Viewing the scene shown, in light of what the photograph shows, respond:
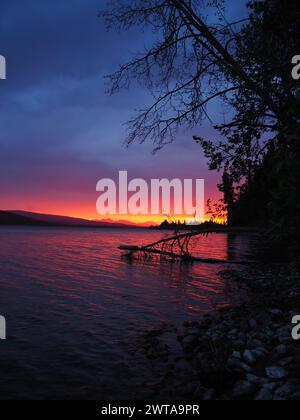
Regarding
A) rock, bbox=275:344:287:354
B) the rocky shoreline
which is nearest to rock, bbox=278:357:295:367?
the rocky shoreline

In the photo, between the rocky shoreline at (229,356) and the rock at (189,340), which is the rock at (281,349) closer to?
the rocky shoreline at (229,356)

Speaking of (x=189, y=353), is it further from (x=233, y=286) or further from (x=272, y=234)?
(x=233, y=286)

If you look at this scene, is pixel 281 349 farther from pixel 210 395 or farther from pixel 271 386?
pixel 210 395

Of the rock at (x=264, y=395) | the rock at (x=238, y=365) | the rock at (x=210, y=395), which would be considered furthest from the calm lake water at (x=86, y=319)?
the rock at (x=264, y=395)

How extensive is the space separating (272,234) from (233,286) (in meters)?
11.2

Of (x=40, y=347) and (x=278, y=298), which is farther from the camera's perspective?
(x=278, y=298)

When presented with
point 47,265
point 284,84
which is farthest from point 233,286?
point 47,265

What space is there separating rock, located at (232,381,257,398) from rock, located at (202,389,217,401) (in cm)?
33

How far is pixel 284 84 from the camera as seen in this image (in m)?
11.7

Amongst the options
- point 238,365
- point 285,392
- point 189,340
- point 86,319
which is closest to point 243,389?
point 285,392

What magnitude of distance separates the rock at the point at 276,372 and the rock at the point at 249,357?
0.72m

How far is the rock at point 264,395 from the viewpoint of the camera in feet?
18.0

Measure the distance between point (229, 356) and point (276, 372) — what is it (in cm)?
137

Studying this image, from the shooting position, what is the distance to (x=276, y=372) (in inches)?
243
